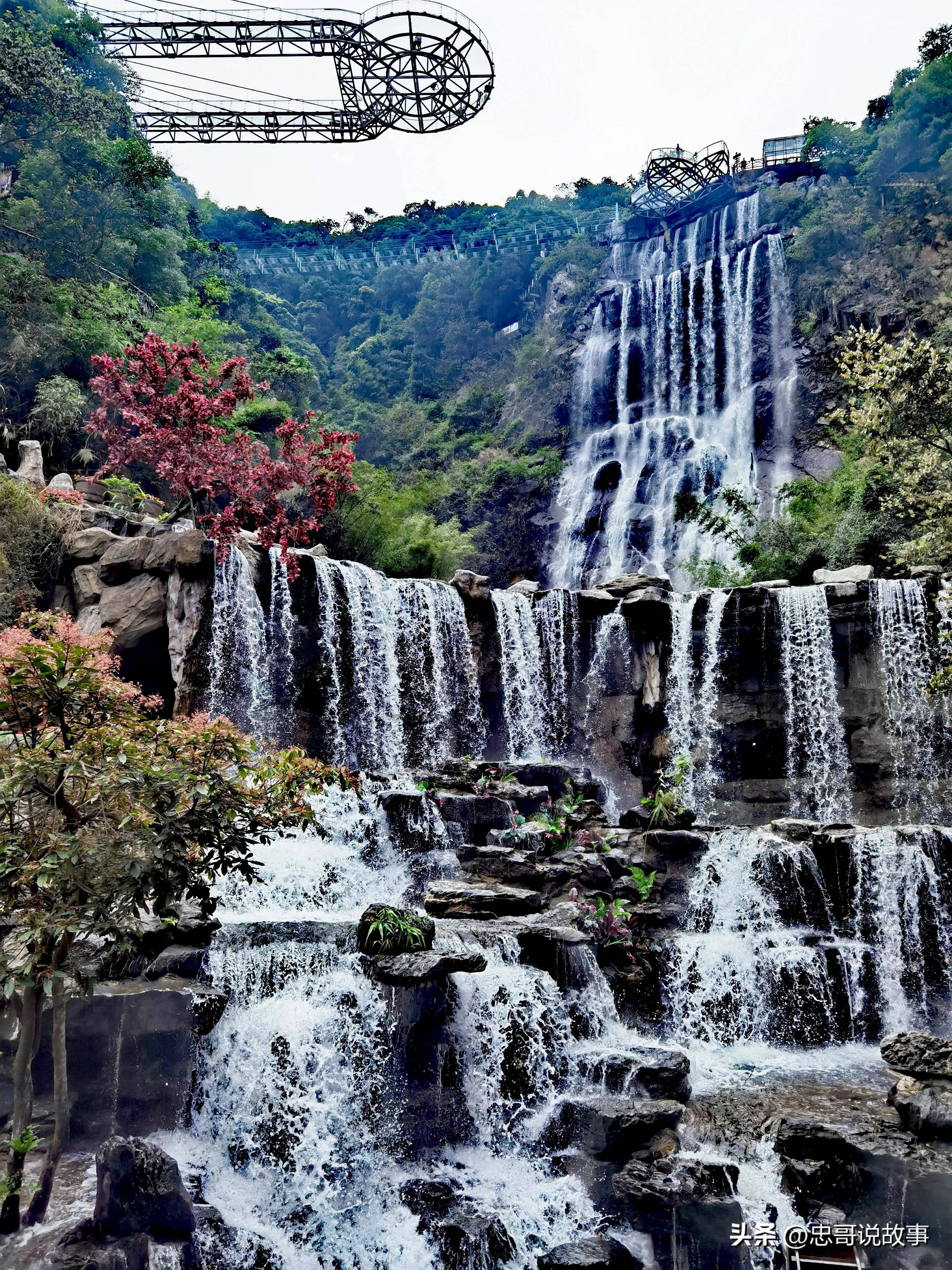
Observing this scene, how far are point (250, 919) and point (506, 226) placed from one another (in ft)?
117

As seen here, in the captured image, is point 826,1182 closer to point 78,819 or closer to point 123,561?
point 78,819

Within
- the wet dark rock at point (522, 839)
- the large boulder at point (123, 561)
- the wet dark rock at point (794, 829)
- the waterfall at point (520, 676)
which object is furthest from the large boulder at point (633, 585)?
the large boulder at point (123, 561)

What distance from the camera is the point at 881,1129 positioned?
24.7ft

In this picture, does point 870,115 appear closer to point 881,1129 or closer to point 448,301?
point 448,301

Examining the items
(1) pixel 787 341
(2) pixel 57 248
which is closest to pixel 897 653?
(1) pixel 787 341

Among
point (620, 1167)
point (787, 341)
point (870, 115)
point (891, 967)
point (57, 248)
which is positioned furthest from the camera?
point (870, 115)

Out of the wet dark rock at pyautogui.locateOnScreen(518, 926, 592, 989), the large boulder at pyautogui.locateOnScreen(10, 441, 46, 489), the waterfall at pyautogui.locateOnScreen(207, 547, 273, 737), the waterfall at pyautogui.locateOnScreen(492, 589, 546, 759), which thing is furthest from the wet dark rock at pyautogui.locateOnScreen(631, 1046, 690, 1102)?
the large boulder at pyautogui.locateOnScreen(10, 441, 46, 489)

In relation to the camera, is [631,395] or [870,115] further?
[870,115]

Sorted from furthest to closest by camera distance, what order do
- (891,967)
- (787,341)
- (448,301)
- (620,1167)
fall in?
1. (448,301)
2. (787,341)
3. (891,967)
4. (620,1167)

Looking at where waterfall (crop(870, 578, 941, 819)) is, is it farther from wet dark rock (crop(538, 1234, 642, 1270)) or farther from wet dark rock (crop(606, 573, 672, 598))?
wet dark rock (crop(538, 1234, 642, 1270))

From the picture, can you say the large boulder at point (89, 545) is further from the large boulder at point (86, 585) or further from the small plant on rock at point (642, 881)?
the small plant on rock at point (642, 881)

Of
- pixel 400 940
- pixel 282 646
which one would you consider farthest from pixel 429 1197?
pixel 282 646

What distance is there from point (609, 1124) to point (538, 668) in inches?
435

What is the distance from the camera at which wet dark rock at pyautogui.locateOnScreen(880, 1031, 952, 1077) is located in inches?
331
